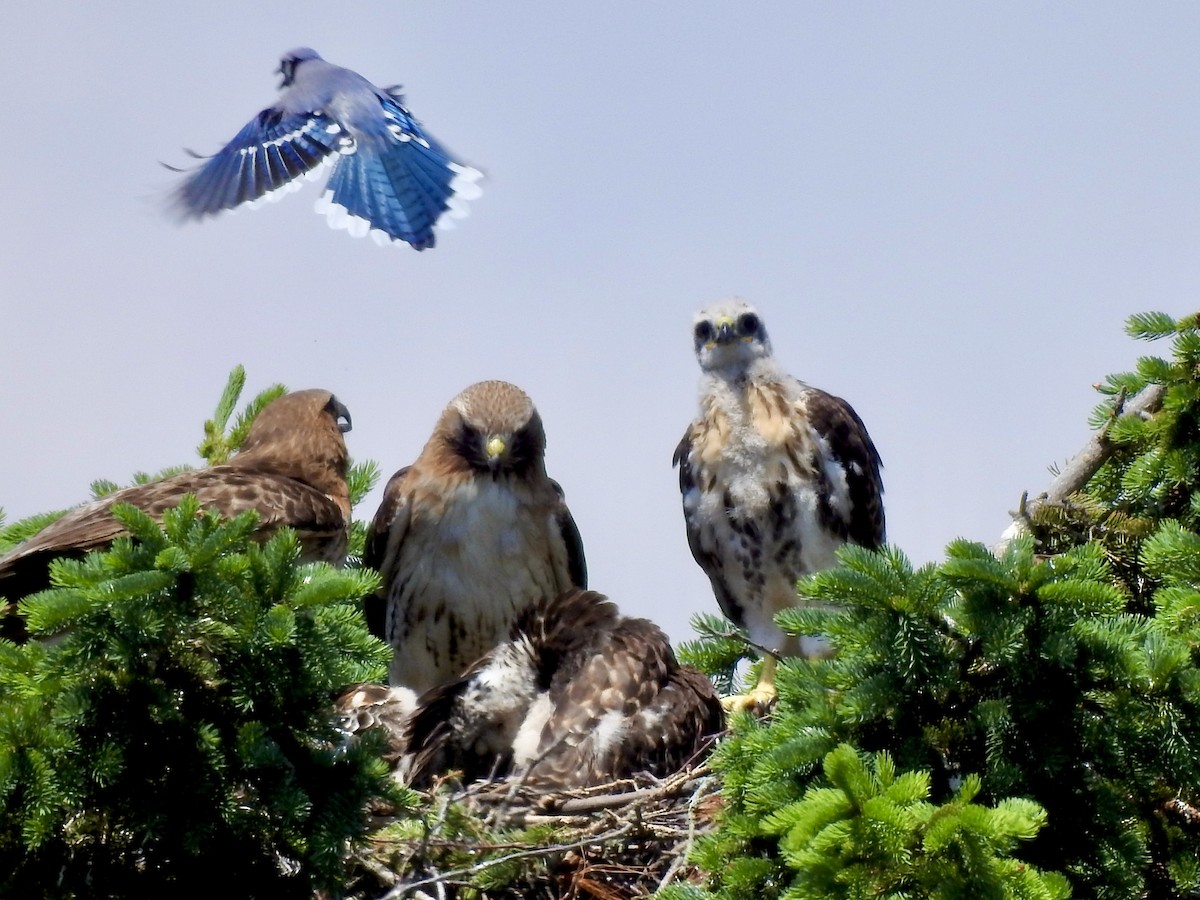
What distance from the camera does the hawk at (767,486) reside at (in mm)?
7379

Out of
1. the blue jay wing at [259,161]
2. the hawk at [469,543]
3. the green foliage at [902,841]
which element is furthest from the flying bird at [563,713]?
the blue jay wing at [259,161]

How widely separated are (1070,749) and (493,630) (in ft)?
13.9

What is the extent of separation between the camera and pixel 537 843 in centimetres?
526

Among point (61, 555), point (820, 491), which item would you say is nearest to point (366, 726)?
point (61, 555)

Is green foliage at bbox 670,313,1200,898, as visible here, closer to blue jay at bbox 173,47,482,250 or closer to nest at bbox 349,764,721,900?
nest at bbox 349,764,721,900

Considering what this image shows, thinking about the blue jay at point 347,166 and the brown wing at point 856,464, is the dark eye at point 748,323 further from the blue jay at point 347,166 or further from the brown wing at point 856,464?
the blue jay at point 347,166

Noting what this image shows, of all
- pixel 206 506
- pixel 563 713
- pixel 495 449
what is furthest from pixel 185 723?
pixel 495 449

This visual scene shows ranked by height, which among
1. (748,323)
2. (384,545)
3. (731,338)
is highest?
(748,323)

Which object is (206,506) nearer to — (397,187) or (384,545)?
(384,545)

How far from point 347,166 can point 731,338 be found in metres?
2.52

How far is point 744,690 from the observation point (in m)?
7.36

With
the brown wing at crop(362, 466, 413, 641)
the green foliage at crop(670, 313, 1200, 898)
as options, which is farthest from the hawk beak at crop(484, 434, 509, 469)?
the green foliage at crop(670, 313, 1200, 898)

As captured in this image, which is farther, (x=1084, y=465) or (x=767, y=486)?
(x=767, y=486)

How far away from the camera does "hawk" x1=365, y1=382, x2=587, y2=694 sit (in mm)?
7789
